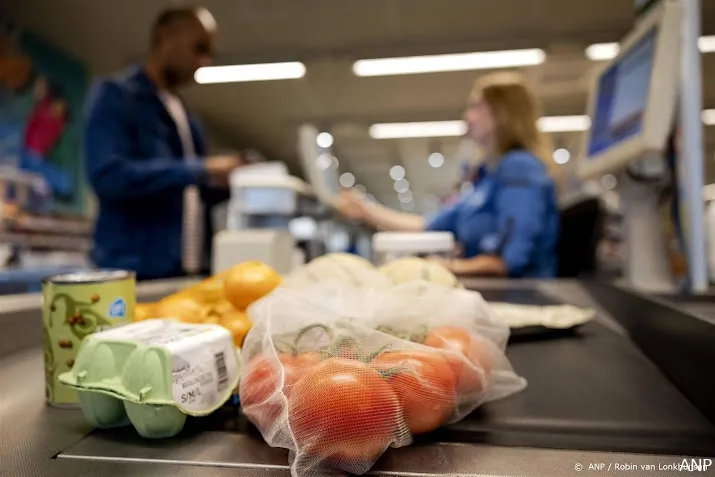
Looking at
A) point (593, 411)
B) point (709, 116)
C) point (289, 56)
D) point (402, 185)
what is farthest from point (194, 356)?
point (402, 185)

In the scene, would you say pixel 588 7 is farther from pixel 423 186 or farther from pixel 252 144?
pixel 423 186

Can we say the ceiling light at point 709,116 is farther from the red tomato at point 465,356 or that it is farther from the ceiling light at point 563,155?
the red tomato at point 465,356

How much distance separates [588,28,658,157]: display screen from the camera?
1069 millimetres

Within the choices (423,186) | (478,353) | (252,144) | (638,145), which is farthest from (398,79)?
(423,186)

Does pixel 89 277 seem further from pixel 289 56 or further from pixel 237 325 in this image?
pixel 289 56

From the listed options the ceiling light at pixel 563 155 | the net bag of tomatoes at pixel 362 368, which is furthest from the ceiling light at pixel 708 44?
the net bag of tomatoes at pixel 362 368

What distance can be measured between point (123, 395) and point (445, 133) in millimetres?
8257

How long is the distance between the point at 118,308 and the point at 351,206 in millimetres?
2177

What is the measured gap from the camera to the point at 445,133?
8352mm

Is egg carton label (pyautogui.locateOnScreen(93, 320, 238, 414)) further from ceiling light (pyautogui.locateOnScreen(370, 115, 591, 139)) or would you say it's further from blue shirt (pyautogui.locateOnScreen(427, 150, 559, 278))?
ceiling light (pyautogui.locateOnScreen(370, 115, 591, 139))

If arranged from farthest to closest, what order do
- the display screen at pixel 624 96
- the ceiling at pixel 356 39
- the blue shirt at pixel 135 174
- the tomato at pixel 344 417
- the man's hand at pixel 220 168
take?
1. the ceiling at pixel 356 39
2. the man's hand at pixel 220 168
3. the blue shirt at pixel 135 174
4. the display screen at pixel 624 96
5. the tomato at pixel 344 417

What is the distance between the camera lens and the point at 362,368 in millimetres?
419

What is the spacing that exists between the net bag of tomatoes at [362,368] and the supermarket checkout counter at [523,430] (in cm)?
2

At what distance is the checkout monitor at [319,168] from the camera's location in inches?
109
